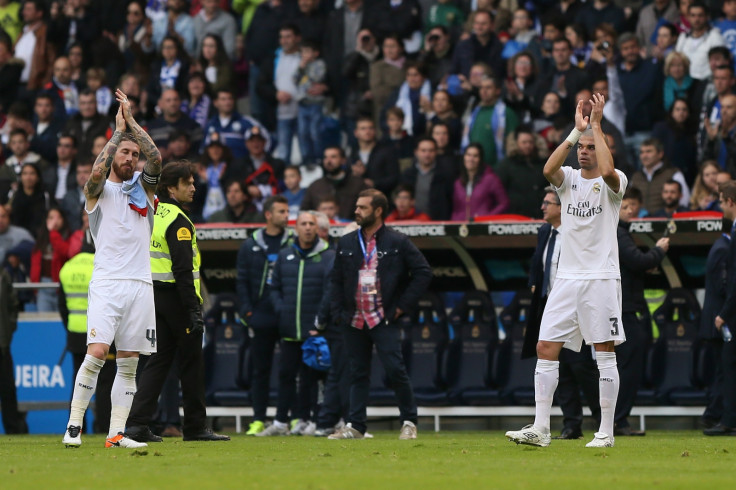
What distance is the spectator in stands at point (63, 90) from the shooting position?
2258 cm

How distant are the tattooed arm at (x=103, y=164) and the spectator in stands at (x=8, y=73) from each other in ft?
44.4

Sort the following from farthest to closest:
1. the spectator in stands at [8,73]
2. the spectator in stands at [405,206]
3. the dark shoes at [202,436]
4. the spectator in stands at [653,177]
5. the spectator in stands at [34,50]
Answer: the spectator in stands at [34,50] → the spectator in stands at [8,73] → the spectator in stands at [405,206] → the spectator in stands at [653,177] → the dark shoes at [202,436]

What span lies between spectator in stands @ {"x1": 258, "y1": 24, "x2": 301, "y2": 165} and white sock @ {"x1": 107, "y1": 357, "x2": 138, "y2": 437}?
33.4ft

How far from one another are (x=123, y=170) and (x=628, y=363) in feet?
17.6

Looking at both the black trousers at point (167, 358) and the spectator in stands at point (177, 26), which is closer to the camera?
the black trousers at point (167, 358)

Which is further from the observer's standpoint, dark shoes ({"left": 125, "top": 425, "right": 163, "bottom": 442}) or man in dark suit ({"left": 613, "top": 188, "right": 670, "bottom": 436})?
man in dark suit ({"left": 613, "top": 188, "right": 670, "bottom": 436})

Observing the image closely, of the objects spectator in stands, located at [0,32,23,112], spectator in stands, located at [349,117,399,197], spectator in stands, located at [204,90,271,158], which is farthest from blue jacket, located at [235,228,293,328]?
spectator in stands, located at [0,32,23,112]

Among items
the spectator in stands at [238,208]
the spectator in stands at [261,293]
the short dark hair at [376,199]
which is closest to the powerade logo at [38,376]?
the spectator in stands at [261,293]

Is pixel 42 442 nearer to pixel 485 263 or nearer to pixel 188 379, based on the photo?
pixel 188 379

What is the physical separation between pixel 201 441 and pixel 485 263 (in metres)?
5.21

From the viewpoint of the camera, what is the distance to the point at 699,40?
59.2 ft

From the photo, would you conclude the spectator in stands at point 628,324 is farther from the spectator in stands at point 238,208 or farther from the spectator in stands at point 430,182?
the spectator in stands at point 238,208

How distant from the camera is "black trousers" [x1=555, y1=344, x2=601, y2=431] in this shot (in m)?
12.9

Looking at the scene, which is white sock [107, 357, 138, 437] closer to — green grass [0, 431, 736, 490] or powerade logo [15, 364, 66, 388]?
green grass [0, 431, 736, 490]
